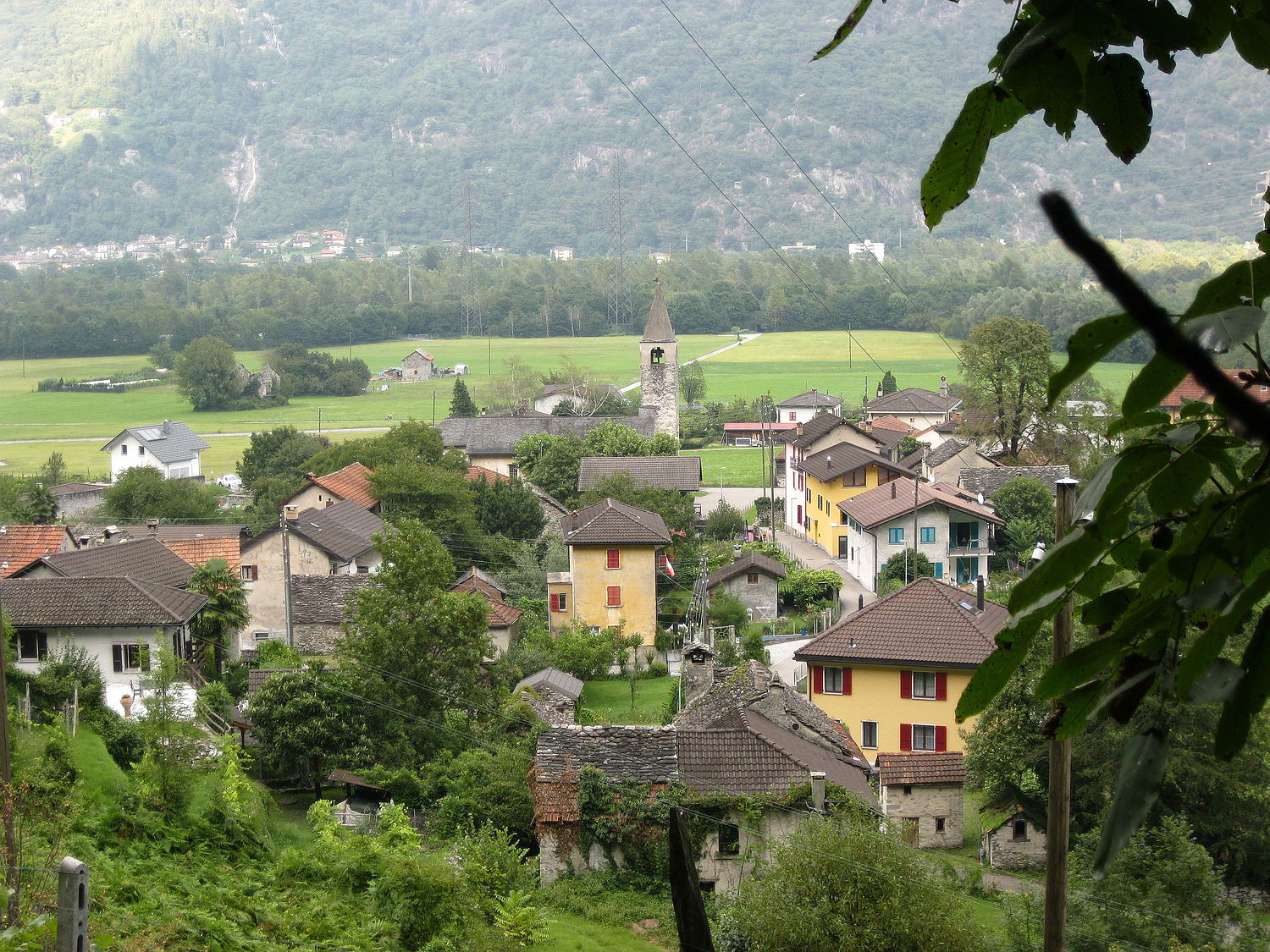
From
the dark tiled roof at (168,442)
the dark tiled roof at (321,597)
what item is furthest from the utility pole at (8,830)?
the dark tiled roof at (168,442)

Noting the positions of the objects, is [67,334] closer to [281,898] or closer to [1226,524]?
[281,898]

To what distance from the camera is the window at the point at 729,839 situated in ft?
55.4

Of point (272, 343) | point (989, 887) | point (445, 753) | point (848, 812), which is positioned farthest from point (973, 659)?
point (272, 343)

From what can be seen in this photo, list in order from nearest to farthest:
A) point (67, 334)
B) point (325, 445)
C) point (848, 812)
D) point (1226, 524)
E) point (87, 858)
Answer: point (1226, 524)
point (87, 858)
point (848, 812)
point (325, 445)
point (67, 334)

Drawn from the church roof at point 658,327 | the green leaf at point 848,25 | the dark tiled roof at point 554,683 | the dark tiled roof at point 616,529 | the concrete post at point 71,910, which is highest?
the church roof at point 658,327

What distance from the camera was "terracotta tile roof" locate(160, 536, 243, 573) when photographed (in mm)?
29156

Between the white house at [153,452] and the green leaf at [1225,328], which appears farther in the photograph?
the white house at [153,452]

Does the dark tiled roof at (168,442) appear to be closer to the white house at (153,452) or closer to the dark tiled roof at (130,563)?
the white house at (153,452)

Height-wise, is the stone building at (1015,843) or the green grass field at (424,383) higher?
the green grass field at (424,383)

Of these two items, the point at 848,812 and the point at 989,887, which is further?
the point at 989,887

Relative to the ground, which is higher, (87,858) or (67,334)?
(67,334)

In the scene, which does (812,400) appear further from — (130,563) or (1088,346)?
(1088,346)

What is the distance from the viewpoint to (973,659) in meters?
20.9

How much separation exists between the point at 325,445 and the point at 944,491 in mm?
30683
